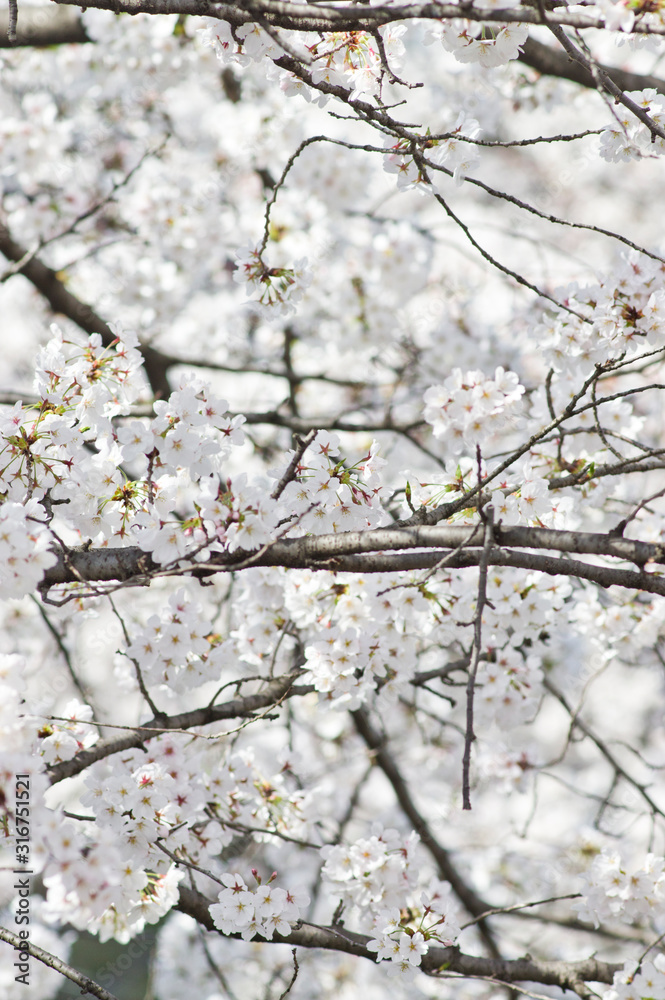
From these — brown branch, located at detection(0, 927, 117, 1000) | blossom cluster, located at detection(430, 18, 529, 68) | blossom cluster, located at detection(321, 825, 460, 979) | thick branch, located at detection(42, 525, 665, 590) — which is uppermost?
blossom cluster, located at detection(430, 18, 529, 68)

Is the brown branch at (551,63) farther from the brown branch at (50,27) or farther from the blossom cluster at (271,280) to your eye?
the brown branch at (50,27)

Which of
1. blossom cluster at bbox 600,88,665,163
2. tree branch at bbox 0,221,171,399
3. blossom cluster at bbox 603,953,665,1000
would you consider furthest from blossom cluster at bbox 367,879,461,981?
tree branch at bbox 0,221,171,399

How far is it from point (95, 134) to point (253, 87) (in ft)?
4.27

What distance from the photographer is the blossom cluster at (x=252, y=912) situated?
2092mm

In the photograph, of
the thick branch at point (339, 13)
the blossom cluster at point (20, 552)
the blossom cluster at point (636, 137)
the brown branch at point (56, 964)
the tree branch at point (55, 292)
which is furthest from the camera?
the tree branch at point (55, 292)

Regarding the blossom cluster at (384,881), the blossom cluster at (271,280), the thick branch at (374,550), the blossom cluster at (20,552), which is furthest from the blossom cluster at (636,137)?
the blossom cluster at (384,881)

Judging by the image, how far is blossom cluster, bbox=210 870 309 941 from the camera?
2.09m

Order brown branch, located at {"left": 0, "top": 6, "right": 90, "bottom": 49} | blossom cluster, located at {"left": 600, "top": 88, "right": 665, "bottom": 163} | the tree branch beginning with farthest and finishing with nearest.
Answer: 1. the tree branch
2. brown branch, located at {"left": 0, "top": 6, "right": 90, "bottom": 49}
3. blossom cluster, located at {"left": 600, "top": 88, "right": 665, "bottom": 163}

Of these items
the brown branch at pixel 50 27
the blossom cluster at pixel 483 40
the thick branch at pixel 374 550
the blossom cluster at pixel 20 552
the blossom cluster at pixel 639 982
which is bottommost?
the blossom cluster at pixel 639 982

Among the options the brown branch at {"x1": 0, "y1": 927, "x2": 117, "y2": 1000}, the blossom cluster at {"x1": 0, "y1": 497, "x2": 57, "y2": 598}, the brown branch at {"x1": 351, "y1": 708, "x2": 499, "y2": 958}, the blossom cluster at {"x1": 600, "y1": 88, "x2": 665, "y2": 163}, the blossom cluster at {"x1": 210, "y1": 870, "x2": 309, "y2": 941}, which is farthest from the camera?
the brown branch at {"x1": 351, "y1": 708, "x2": 499, "y2": 958}

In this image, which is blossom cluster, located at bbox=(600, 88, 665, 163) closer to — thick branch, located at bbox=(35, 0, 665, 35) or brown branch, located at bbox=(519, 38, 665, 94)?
thick branch, located at bbox=(35, 0, 665, 35)

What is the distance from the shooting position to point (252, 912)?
210cm

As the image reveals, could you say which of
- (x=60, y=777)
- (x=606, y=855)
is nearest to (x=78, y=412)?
(x=60, y=777)

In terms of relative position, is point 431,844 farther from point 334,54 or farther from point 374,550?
point 334,54
